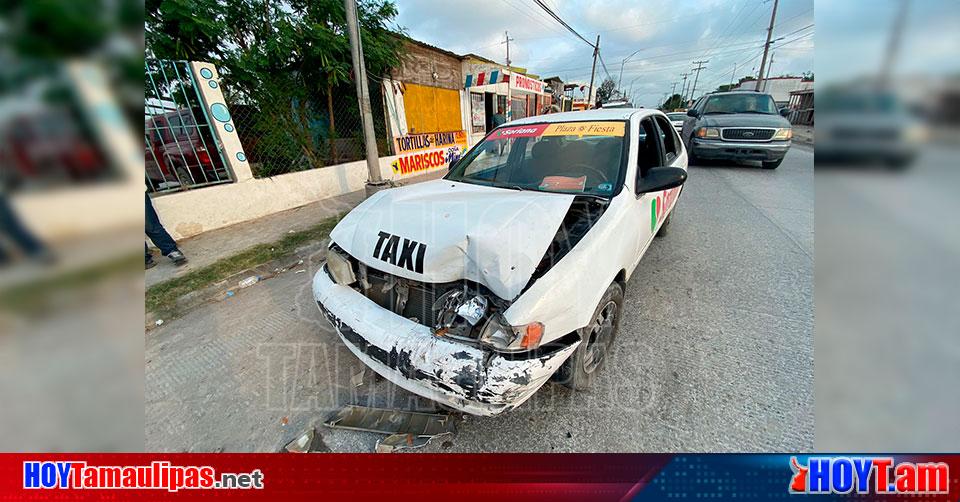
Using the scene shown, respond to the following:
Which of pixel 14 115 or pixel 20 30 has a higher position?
pixel 20 30

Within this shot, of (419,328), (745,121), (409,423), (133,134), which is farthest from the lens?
(745,121)

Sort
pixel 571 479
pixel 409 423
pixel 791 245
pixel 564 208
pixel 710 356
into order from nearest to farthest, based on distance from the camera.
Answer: pixel 571 479
pixel 409 423
pixel 564 208
pixel 710 356
pixel 791 245

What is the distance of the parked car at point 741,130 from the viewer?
652 centimetres

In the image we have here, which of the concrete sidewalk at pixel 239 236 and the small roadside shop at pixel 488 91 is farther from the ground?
the small roadside shop at pixel 488 91

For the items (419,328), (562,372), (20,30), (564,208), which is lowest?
(562,372)

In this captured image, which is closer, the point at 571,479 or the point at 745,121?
the point at 571,479

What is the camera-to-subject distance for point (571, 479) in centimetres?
141

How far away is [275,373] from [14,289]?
4.80ft

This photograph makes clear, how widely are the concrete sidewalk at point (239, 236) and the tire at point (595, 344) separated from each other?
424 cm

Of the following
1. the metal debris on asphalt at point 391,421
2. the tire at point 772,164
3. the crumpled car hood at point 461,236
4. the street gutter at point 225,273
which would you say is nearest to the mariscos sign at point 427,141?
the street gutter at point 225,273

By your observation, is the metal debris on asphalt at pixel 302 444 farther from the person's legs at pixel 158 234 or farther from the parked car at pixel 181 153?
the parked car at pixel 181 153

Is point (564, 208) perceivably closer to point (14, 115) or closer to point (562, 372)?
point (562, 372)

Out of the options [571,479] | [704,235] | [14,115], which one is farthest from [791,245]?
[14,115]

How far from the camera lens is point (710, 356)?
6.72 ft
